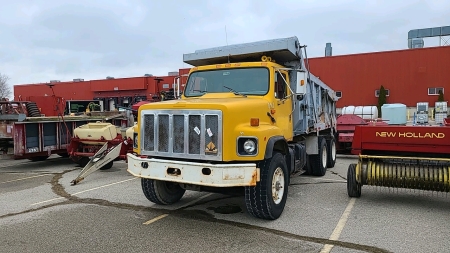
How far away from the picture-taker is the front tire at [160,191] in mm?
6246

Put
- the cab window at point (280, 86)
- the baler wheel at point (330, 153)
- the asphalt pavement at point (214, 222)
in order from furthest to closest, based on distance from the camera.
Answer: the baler wheel at point (330, 153)
the cab window at point (280, 86)
the asphalt pavement at point (214, 222)

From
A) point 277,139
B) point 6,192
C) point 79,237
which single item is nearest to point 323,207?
point 277,139

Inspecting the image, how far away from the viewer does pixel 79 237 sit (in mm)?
4922

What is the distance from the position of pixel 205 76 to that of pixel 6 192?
5027 millimetres

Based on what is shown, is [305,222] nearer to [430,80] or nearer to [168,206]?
[168,206]

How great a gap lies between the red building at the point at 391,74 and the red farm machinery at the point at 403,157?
2880 cm

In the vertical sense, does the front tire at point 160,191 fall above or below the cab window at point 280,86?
below

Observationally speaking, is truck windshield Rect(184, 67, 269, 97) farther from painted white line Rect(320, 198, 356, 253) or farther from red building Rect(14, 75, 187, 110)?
Answer: red building Rect(14, 75, 187, 110)

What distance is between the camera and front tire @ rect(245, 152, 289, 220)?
5.24 meters

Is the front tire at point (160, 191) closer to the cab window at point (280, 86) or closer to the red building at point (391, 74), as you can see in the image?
the cab window at point (280, 86)

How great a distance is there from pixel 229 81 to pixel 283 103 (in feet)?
3.44

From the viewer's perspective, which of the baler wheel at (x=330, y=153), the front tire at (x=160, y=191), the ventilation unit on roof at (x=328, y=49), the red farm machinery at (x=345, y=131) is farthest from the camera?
the ventilation unit on roof at (x=328, y=49)

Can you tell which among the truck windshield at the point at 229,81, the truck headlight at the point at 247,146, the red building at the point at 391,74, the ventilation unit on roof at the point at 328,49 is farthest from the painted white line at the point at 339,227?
the ventilation unit on roof at the point at 328,49

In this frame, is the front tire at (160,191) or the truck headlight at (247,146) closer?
the truck headlight at (247,146)
